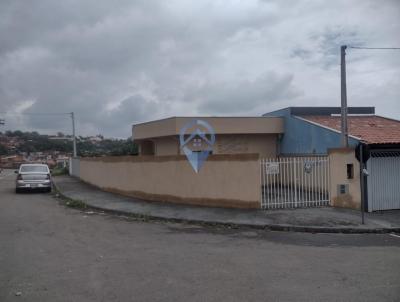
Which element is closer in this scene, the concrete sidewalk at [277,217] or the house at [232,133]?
the concrete sidewalk at [277,217]

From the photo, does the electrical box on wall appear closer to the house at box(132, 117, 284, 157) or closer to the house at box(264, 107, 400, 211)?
the house at box(264, 107, 400, 211)

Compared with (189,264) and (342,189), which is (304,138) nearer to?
(342,189)

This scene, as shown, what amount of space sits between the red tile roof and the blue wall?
28.5 inches

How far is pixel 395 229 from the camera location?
10.9 m

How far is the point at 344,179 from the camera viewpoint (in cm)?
1385

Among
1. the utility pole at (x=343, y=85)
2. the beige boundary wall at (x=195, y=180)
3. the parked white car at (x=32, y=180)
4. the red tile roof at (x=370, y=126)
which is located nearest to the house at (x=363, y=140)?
the red tile roof at (x=370, y=126)

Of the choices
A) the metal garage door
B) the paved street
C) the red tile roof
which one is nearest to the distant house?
the red tile roof

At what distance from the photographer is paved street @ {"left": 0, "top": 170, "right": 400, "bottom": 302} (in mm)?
5461

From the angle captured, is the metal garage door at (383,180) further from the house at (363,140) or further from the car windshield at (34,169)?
the car windshield at (34,169)

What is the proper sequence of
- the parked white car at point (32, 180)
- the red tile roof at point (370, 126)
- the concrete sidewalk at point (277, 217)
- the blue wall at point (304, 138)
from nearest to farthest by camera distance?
the concrete sidewalk at point (277, 217) < the red tile roof at point (370, 126) < the blue wall at point (304, 138) < the parked white car at point (32, 180)

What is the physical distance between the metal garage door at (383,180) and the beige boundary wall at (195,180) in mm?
3643

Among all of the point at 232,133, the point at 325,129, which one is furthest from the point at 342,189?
the point at 232,133

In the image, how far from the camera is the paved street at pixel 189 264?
546cm

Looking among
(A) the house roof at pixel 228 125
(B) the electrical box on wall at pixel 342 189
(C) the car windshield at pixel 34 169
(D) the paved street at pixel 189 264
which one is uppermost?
(A) the house roof at pixel 228 125
